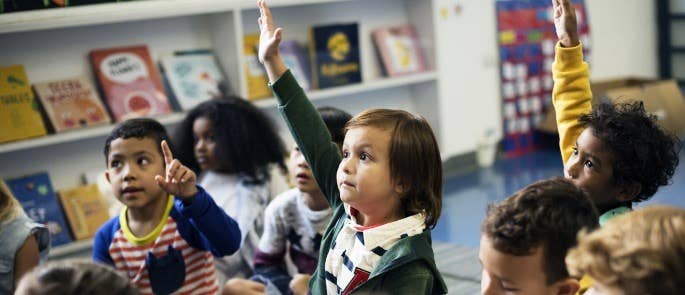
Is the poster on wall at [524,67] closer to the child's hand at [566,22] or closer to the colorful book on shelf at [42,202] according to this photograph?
the colorful book on shelf at [42,202]

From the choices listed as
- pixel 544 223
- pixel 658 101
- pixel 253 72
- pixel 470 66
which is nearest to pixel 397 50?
pixel 470 66

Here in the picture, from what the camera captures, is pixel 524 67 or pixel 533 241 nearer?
pixel 533 241

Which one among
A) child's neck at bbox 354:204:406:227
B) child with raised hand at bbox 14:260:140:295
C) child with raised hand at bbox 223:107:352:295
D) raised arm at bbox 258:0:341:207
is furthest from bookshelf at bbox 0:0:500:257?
child with raised hand at bbox 14:260:140:295

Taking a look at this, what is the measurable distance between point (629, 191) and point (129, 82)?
8.29 feet

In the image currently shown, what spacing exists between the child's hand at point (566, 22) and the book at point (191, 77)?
7.39 ft

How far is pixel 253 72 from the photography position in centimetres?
424

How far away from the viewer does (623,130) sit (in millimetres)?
1810

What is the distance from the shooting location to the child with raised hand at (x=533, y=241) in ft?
4.46

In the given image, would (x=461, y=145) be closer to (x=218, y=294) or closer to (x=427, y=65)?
(x=427, y=65)

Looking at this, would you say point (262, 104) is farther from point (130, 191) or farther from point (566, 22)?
point (566, 22)

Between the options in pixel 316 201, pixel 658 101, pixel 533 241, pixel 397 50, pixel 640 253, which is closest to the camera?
pixel 640 253

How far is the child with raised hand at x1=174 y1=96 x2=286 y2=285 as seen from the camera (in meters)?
2.74

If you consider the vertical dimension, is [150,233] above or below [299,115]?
below

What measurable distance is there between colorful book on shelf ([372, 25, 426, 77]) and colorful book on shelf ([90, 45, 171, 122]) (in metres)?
1.38
